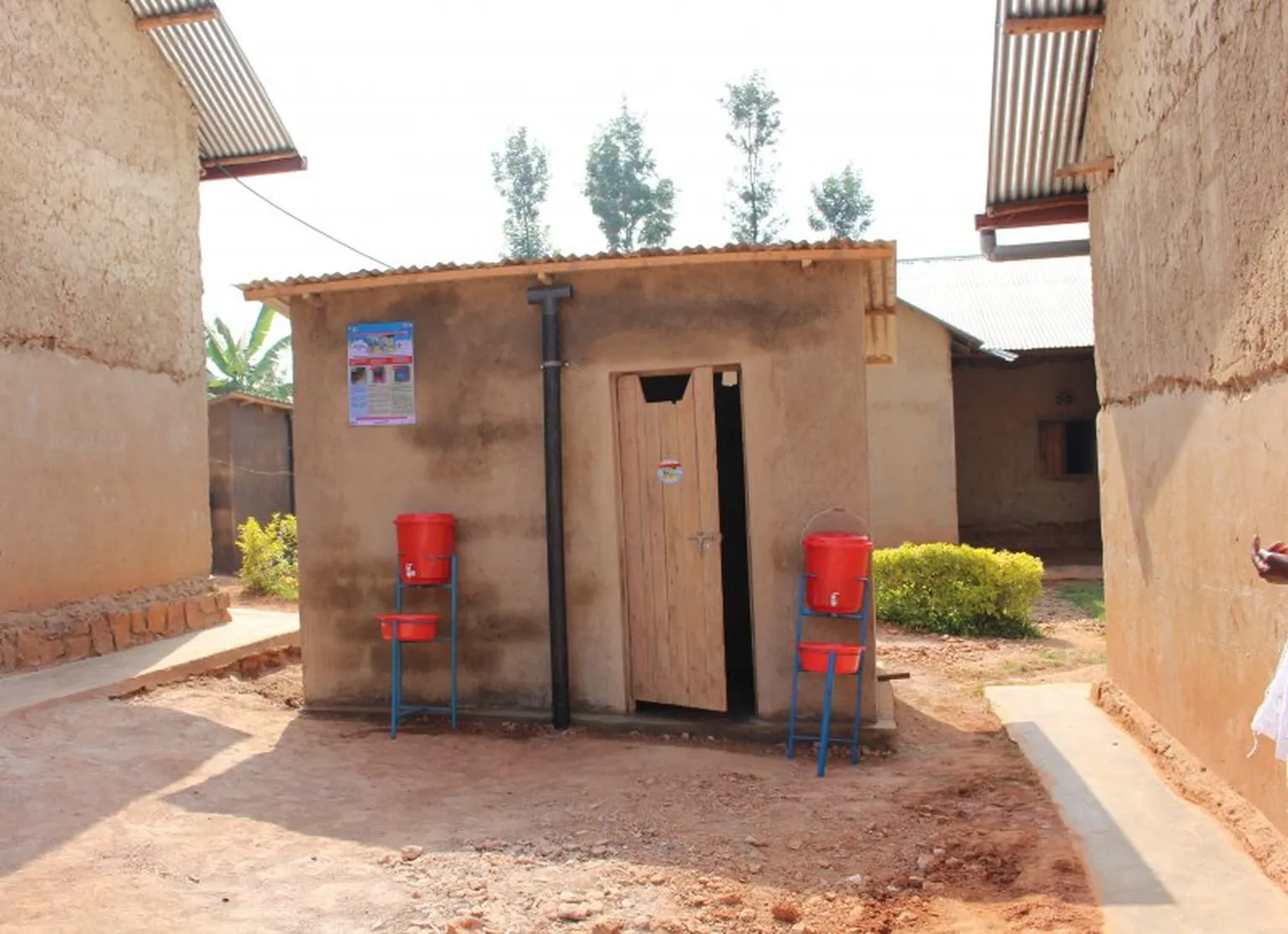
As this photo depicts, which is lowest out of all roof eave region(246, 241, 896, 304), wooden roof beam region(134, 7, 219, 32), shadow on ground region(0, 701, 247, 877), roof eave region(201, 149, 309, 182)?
shadow on ground region(0, 701, 247, 877)

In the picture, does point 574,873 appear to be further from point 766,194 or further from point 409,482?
point 766,194

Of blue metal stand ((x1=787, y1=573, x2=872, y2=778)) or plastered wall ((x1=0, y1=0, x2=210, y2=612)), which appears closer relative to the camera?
blue metal stand ((x1=787, y1=573, x2=872, y2=778))

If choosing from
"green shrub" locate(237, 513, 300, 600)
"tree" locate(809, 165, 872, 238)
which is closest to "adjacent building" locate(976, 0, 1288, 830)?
"green shrub" locate(237, 513, 300, 600)

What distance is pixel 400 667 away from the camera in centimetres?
818

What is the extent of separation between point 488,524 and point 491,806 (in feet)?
8.17

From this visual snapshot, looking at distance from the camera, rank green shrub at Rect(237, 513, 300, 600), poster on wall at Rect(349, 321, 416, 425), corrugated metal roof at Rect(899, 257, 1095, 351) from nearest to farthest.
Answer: poster on wall at Rect(349, 321, 416, 425) < green shrub at Rect(237, 513, 300, 600) < corrugated metal roof at Rect(899, 257, 1095, 351)

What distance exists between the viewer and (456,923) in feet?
14.0

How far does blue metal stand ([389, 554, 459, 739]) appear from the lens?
772 centimetres

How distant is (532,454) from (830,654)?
258cm

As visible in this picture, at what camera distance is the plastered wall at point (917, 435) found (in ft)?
56.0

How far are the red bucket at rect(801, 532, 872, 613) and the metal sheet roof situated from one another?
10.4 feet

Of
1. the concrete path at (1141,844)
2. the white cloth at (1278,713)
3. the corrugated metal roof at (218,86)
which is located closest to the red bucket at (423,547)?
the concrete path at (1141,844)

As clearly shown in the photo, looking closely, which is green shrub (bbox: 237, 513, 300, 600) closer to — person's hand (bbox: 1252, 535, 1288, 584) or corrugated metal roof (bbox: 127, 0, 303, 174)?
corrugated metal roof (bbox: 127, 0, 303, 174)

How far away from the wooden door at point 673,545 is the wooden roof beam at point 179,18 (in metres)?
6.24
